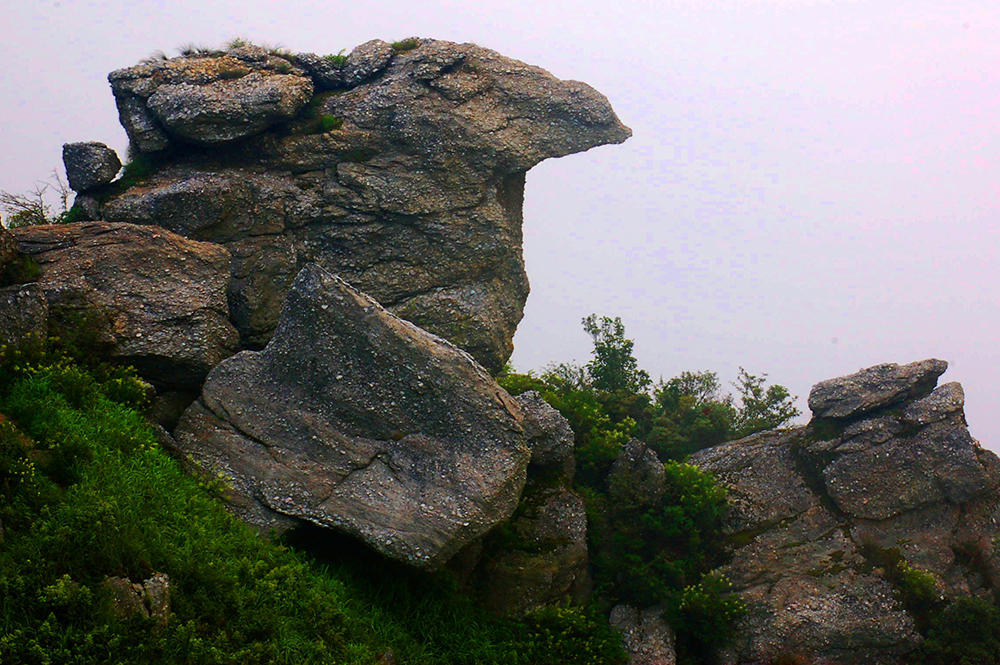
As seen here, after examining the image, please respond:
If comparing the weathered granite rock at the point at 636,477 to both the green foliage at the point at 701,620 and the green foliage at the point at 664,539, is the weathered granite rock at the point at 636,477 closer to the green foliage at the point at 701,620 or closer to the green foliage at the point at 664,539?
the green foliage at the point at 664,539

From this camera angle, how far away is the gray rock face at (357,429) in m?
17.9

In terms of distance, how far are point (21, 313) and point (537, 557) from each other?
45.2 feet

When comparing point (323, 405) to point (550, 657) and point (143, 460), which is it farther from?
point (550, 657)

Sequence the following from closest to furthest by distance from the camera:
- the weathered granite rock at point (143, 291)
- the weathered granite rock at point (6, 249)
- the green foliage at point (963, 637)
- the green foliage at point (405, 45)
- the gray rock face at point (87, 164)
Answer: the weathered granite rock at point (6, 249) → the weathered granite rock at point (143, 291) → the green foliage at point (963, 637) → the gray rock face at point (87, 164) → the green foliage at point (405, 45)

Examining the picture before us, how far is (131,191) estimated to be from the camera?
2380 centimetres

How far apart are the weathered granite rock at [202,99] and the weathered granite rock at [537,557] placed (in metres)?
14.0

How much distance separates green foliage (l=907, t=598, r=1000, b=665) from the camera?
20094 mm

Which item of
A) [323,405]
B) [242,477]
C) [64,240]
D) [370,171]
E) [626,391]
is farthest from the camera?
[626,391]

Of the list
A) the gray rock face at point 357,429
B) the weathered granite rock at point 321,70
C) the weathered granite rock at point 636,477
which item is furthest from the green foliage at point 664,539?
the weathered granite rock at point 321,70

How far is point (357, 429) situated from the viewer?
63.0ft

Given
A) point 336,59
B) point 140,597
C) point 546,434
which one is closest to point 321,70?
point 336,59

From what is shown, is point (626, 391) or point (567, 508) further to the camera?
point (626, 391)

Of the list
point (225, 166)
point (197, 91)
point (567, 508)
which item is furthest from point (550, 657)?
point (197, 91)

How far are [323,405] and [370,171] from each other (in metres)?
9.50
